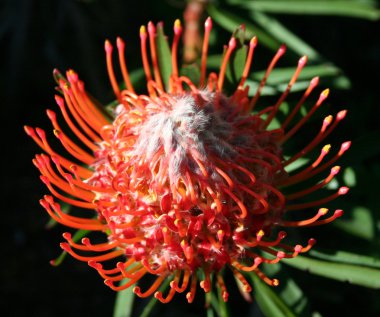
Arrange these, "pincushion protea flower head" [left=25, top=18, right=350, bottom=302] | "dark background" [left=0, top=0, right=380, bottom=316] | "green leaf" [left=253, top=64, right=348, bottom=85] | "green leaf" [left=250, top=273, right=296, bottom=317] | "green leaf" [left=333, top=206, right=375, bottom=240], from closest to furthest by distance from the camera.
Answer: "pincushion protea flower head" [left=25, top=18, right=350, bottom=302], "green leaf" [left=250, top=273, right=296, bottom=317], "green leaf" [left=253, top=64, right=348, bottom=85], "green leaf" [left=333, top=206, right=375, bottom=240], "dark background" [left=0, top=0, right=380, bottom=316]

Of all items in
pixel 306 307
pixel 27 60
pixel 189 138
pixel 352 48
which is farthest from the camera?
pixel 27 60

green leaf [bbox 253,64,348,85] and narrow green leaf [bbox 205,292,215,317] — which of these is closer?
narrow green leaf [bbox 205,292,215,317]

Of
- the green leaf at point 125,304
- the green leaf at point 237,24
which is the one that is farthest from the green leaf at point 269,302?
the green leaf at point 237,24

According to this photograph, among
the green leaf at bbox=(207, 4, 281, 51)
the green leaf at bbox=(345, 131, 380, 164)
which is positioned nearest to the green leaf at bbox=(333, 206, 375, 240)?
the green leaf at bbox=(345, 131, 380, 164)

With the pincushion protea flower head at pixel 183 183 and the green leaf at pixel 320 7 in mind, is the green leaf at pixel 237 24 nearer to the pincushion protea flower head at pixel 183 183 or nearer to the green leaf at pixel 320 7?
the green leaf at pixel 320 7

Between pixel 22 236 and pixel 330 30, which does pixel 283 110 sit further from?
pixel 22 236

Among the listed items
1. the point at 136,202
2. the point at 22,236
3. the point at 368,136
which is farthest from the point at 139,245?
the point at 22,236

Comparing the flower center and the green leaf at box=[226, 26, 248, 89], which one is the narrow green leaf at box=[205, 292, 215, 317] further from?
the green leaf at box=[226, 26, 248, 89]
